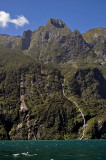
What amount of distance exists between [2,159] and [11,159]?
7.46 feet

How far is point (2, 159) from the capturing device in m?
52.8

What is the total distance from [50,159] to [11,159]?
32.8ft

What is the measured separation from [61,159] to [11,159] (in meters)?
12.9

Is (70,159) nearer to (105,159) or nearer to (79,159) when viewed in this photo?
(79,159)

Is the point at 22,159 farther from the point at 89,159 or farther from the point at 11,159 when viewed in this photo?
the point at 89,159

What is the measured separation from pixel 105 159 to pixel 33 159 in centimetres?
1836

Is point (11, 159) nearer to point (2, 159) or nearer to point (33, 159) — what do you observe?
point (2, 159)

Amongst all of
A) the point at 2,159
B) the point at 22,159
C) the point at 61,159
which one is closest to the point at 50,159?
the point at 61,159

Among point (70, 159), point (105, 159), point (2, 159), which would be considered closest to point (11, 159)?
point (2, 159)

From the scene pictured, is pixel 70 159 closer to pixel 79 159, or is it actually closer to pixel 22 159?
pixel 79 159

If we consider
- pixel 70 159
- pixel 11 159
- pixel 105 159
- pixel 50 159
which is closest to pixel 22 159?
pixel 11 159

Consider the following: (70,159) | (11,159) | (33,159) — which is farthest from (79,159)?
(11,159)

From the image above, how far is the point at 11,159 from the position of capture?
5291cm

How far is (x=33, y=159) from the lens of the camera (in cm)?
5372
